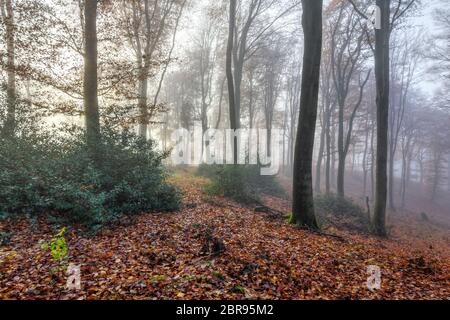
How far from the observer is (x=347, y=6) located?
1393 centimetres

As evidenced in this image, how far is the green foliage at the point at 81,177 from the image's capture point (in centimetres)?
549

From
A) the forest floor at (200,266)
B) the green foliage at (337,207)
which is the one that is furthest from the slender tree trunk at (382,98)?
the forest floor at (200,266)

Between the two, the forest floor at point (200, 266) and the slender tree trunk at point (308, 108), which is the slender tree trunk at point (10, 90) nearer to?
the forest floor at point (200, 266)

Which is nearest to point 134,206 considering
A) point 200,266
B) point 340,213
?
point 200,266

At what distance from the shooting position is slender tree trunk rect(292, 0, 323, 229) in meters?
6.79

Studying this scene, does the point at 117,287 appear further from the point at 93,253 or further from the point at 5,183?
the point at 5,183

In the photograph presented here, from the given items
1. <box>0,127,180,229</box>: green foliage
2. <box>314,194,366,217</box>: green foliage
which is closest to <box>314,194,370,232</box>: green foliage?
<box>314,194,366,217</box>: green foliage

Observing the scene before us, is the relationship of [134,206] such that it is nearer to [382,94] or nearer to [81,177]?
[81,177]

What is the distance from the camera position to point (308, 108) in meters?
6.87

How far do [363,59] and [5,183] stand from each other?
1852 cm

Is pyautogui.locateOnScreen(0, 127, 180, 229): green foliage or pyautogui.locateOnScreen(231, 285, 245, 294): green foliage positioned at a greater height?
pyautogui.locateOnScreen(0, 127, 180, 229): green foliage

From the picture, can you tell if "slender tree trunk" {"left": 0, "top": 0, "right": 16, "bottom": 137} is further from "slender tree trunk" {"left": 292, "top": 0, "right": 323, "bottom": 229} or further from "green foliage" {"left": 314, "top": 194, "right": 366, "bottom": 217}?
"green foliage" {"left": 314, "top": 194, "right": 366, "bottom": 217}

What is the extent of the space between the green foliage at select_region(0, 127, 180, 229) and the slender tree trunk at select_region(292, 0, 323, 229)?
398 centimetres
